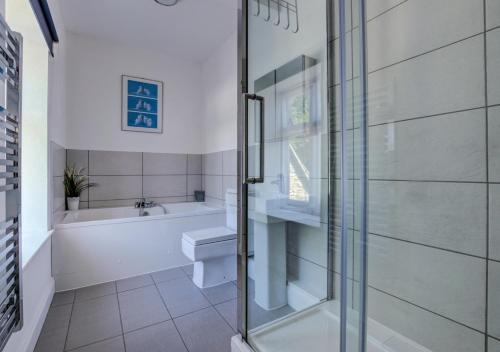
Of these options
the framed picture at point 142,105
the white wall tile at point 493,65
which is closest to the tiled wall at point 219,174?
the framed picture at point 142,105

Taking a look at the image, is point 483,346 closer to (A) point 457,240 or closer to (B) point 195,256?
(A) point 457,240

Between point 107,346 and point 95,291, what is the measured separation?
2.84 ft

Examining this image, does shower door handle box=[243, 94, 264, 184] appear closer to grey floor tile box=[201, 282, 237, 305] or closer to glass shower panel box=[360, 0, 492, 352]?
glass shower panel box=[360, 0, 492, 352]

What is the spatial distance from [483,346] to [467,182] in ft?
2.11

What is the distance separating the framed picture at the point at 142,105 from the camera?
3.29 metres

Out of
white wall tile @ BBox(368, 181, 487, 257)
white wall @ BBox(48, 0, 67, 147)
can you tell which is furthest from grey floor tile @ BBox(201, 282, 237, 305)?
white wall @ BBox(48, 0, 67, 147)

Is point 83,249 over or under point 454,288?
under

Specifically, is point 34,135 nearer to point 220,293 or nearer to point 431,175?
point 220,293

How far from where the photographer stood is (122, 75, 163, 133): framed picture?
10.8ft

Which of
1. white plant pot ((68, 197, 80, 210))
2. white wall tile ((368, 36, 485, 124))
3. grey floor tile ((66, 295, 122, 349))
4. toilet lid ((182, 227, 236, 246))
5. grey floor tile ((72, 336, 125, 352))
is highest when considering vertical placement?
white wall tile ((368, 36, 485, 124))

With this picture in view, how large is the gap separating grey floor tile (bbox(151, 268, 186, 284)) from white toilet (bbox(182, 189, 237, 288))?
0.25 meters

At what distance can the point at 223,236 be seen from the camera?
2387 millimetres

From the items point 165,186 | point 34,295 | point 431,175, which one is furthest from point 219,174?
point 431,175

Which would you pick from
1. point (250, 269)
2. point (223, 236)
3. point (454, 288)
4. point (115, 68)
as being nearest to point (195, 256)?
point (223, 236)
